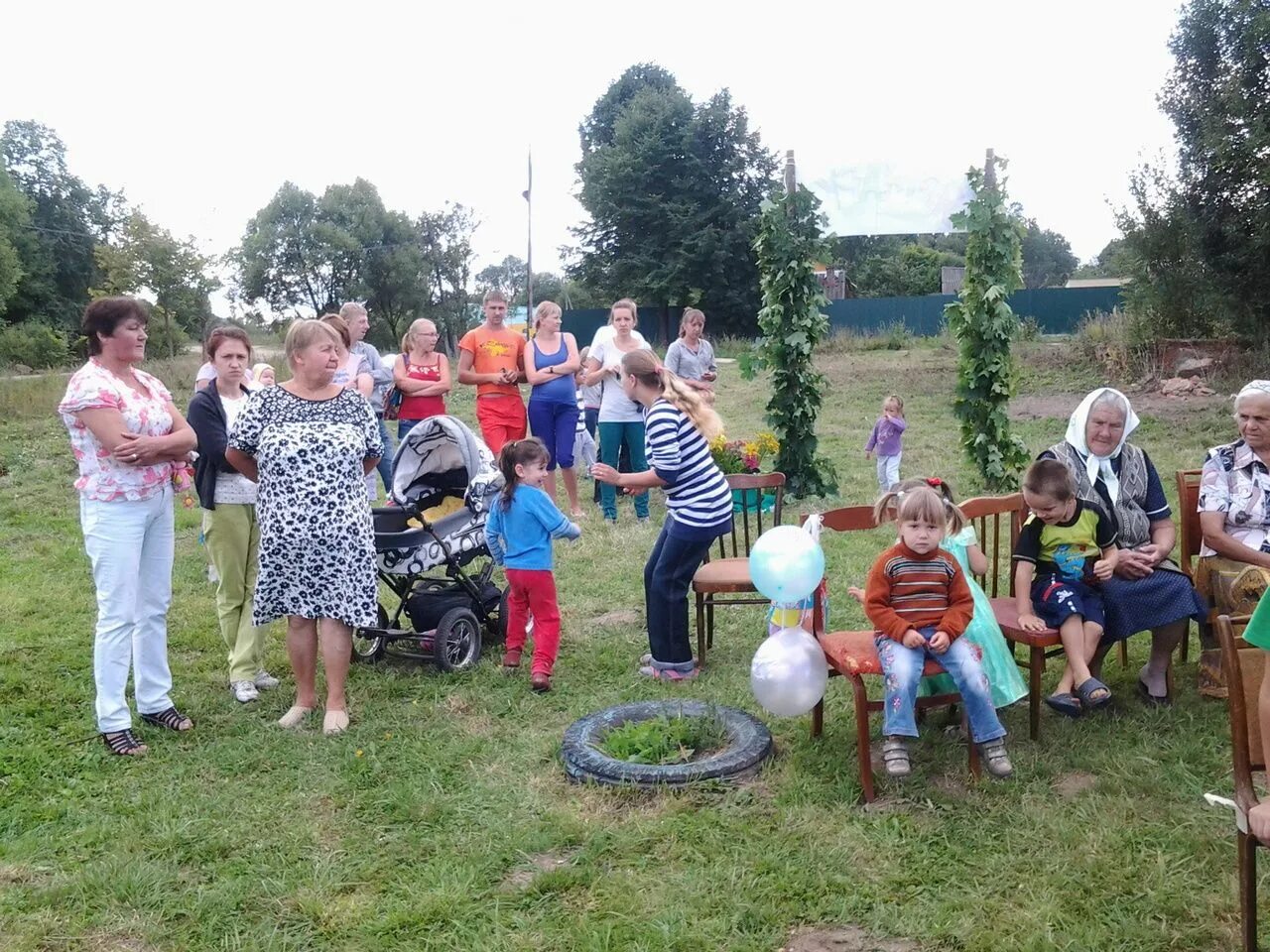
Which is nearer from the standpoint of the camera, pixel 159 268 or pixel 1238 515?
pixel 1238 515

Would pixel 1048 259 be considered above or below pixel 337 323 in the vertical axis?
above

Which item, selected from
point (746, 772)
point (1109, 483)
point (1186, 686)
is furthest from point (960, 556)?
point (1186, 686)

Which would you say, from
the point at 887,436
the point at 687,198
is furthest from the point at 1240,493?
the point at 687,198

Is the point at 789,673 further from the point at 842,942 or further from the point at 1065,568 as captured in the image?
the point at 1065,568

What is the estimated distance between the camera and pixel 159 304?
23.3 meters

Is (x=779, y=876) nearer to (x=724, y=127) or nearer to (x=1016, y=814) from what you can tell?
(x=1016, y=814)

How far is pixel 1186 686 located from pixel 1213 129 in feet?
43.8

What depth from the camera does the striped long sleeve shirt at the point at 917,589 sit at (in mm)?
3684

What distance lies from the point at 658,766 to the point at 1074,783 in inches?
61.8

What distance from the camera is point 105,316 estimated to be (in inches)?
161

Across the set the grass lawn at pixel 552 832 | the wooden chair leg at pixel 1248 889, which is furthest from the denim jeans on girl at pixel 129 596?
the wooden chair leg at pixel 1248 889

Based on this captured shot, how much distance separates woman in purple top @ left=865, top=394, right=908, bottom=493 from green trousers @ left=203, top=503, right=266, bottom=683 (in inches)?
222

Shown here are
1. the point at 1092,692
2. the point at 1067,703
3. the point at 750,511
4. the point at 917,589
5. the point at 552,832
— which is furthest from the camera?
the point at 750,511

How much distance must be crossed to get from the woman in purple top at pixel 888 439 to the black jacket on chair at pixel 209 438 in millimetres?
5812
